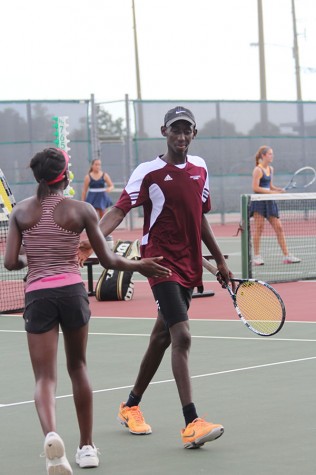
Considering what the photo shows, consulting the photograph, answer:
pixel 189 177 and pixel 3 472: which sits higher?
pixel 189 177

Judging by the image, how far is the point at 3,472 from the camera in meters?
5.93

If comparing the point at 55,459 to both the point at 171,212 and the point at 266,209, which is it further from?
the point at 266,209

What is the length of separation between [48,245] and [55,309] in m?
0.31

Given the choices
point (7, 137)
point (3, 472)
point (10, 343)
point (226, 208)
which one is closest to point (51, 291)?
point (3, 472)

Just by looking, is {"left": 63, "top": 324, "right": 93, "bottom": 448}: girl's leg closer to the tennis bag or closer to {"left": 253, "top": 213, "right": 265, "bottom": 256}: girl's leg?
the tennis bag

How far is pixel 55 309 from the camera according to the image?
5.79 metres

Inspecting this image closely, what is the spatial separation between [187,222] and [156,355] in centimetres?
77

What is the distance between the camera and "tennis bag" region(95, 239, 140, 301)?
13.8m

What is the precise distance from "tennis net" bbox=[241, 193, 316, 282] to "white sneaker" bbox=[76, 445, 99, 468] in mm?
8992

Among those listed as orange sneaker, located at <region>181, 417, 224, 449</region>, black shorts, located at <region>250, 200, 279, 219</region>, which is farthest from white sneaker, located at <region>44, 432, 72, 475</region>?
black shorts, located at <region>250, 200, 279, 219</region>

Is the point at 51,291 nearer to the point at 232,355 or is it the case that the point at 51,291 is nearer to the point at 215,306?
the point at 232,355
